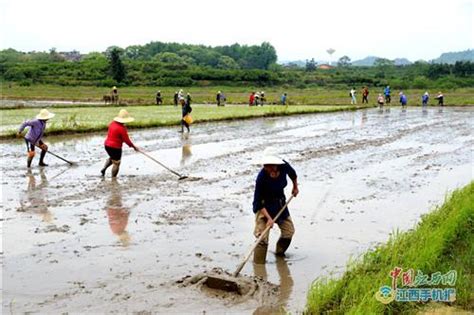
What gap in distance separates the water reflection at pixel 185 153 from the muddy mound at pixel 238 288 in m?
8.24

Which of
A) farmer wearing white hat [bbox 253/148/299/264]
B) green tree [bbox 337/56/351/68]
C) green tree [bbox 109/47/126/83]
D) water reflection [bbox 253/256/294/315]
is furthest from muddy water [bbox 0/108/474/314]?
green tree [bbox 337/56/351/68]

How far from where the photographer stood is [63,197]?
1004 centimetres

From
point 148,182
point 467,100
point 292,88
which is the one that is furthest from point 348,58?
point 148,182

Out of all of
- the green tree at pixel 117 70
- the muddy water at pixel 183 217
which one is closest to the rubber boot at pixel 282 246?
the muddy water at pixel 183 217

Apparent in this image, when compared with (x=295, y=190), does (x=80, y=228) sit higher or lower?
lower

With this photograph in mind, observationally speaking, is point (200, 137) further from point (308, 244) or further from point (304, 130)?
point (308, 244)

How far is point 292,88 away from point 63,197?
60.9m

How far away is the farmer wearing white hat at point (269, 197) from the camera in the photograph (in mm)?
6562

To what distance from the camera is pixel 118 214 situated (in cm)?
893

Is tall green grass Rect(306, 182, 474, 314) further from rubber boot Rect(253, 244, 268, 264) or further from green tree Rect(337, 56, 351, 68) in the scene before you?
green tree Rect(337, 56, 351, 68)

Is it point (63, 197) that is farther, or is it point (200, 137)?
point (200, 137)

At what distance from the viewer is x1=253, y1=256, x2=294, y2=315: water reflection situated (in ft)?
18.0

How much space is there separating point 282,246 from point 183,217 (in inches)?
89.2

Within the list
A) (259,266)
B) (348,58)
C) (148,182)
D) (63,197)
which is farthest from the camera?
(348,58)
